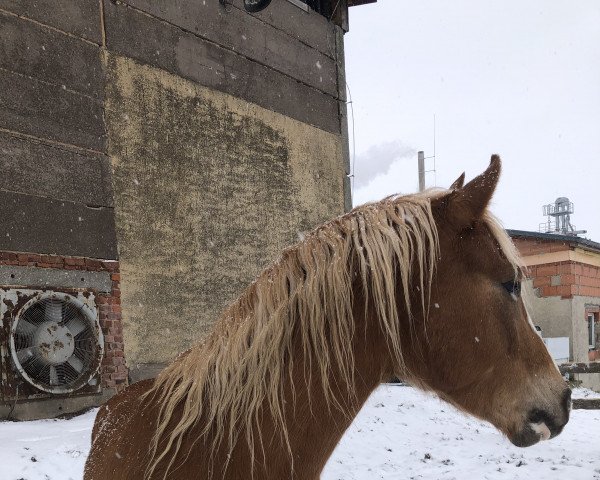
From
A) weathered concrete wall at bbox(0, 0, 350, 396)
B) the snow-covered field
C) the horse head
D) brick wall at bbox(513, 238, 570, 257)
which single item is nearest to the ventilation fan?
weathered concrete wall at bbox(0, 0, 350, 396)

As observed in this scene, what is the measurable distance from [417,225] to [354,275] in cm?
25

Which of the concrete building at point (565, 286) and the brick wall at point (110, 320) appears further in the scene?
the concrete building at point (565, 286)

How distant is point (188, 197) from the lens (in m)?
6.65

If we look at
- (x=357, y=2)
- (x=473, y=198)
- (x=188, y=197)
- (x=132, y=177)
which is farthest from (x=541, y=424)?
(x=357, y=2)

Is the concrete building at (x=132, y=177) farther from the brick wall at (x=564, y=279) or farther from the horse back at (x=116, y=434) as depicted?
the brick wall at (x=564, y=279)

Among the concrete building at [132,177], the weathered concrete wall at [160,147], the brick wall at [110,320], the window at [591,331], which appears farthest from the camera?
the window at [591,331]

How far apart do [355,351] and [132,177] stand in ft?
16.3

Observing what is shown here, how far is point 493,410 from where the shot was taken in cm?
167

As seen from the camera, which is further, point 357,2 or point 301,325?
point 357,2

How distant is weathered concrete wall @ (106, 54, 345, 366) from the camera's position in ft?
19.8

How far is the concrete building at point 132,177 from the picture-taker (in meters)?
5.15

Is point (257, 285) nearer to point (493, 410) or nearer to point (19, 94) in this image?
point (493, 410)

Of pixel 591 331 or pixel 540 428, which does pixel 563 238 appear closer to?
pixel 591 331

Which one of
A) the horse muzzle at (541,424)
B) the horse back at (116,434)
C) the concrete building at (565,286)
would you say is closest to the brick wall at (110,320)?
the horse back at (116,434)
